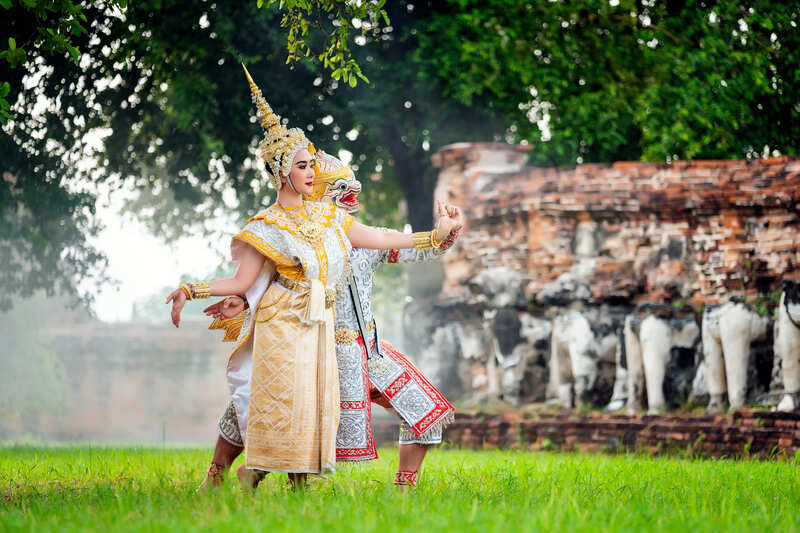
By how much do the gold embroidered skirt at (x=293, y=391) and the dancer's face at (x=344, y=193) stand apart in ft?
2.34

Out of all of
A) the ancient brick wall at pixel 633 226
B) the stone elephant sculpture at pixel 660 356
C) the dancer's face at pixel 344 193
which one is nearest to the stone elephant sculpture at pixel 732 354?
the stone elephant sculpture at pixel 660 356

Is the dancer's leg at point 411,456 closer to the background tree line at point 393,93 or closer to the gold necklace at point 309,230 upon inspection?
the gold necklace at point 309,230

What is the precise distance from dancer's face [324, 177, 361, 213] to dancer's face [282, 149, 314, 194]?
11.4 inches

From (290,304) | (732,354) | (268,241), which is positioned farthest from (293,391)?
(732,354)

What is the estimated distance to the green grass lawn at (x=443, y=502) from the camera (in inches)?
139

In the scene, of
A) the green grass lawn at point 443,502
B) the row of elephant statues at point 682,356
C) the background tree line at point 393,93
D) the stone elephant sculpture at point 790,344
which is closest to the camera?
the green grass lawn at point 443,502

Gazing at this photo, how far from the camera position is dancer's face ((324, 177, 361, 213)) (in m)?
5.09

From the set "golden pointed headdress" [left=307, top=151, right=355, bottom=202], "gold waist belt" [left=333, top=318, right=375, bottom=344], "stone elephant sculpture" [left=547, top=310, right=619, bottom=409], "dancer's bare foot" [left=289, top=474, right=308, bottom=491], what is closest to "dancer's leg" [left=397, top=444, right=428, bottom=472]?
"dancer's bare foot" [left=289, top=474, right=308, bottom=491]

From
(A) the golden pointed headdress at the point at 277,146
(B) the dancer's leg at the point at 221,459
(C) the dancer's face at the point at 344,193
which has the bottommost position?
(B) the dancer's leg at the point at 221,459

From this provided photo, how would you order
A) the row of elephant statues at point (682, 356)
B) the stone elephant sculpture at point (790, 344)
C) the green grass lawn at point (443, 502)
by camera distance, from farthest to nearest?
the row of elephant statues at point (682, 356), the stone elephant sculpture at point (790, 344), the green grass lawn at point (443, 502)

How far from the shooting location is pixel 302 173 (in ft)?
15.6

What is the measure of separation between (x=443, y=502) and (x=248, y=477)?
3.40 feet

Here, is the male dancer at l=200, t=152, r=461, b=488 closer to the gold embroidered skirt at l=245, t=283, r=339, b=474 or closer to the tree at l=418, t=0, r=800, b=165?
the gold embroidered skirt at l=245, t=283, r=339, b=474

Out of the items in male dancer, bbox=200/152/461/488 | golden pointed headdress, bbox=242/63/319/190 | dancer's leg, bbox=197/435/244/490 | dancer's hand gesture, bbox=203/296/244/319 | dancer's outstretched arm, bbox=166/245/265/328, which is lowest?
dancer's leg, bbox=197/435/244/490
